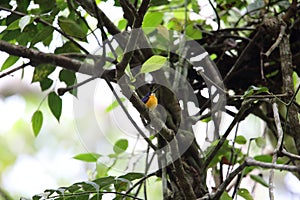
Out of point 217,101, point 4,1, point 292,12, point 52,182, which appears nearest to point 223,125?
point 217,101

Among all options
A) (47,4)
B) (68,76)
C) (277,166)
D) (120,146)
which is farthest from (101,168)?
(277,166)

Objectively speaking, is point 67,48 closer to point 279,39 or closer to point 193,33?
point 193,33

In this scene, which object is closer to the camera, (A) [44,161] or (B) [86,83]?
(B) [86,83]

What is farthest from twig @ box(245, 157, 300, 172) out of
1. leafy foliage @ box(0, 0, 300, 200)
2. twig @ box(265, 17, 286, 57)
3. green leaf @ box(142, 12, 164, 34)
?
green leaf @ box(142, 12, 164, 34)

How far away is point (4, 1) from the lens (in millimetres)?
686

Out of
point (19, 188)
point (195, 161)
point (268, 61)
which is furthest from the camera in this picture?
point (19, 188)

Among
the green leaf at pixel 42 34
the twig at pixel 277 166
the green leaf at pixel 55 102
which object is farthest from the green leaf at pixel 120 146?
the twig at pixel 277 166

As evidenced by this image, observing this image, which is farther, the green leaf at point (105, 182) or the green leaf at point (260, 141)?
the green leaf at point (260, 141)

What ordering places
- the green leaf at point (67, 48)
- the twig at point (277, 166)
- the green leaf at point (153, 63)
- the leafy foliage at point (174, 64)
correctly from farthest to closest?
the green leaf at point (67, 48)
the leafy foliage at point (174, 64)
the green leaf at point (153, 63)
the twig at point (277, 166)

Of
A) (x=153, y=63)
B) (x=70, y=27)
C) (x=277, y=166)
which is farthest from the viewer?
(x=70, y=27)

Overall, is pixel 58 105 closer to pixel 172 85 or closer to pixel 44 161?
pixel 172 85

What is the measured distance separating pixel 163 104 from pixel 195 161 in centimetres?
9

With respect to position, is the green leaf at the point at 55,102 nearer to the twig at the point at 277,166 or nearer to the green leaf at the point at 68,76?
the green leaf at the point at 68,76

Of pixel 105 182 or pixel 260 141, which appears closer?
pixel 105 182
